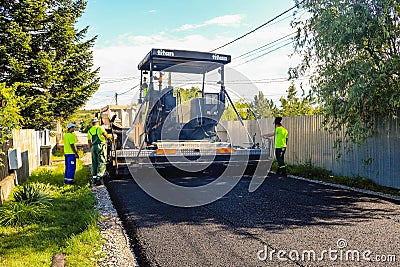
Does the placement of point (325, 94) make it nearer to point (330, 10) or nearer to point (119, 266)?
point (330, 10)

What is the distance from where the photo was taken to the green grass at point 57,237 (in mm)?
4512

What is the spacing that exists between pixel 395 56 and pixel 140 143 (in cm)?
617

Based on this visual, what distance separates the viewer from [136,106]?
36.5 feet

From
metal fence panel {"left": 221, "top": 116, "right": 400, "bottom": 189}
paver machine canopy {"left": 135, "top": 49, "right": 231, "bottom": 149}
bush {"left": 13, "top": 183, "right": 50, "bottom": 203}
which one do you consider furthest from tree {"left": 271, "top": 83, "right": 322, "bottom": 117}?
bush {"left": 13, "top": 183, "right": 50, "bottom": 203}

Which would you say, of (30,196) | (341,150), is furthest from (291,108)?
(30,196)

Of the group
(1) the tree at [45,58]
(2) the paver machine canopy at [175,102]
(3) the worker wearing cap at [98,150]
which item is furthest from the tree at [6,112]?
(1) the tree at [45,58]

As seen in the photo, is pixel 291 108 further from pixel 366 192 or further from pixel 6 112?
pixel 6 112

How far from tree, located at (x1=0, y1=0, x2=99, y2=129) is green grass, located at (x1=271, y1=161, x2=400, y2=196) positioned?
10325 millimetres

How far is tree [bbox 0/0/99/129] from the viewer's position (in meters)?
16.0

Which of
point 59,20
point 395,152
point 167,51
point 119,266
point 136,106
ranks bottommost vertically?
point 119,266

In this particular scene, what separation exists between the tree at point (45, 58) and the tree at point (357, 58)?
36.1ft

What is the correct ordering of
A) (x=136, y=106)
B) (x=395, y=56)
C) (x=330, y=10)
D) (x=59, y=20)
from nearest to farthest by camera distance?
(x=395, y=56)
(x=330, y=10)
(x=136, y=106)
(x=59, y=20)

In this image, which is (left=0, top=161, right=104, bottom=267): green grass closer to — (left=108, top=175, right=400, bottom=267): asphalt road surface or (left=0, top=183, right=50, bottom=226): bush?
(left=0, top=183, right=50, bottom=226): bush

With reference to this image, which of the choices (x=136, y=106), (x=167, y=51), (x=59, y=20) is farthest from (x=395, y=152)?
(x=59, y=20)
